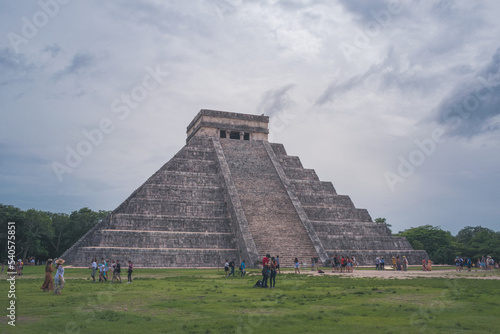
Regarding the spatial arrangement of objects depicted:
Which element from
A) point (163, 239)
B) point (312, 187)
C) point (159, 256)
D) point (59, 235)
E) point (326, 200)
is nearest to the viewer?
point (159, 256)

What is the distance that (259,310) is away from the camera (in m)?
9.22

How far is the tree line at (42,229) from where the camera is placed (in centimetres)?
4338

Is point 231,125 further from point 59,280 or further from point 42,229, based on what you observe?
point 59,280

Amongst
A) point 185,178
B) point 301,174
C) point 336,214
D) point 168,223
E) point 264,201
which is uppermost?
point 301,174

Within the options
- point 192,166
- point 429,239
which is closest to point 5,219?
point 192,166

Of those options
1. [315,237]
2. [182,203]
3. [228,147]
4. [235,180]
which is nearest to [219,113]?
[228,147]

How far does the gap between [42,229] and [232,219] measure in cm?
2844

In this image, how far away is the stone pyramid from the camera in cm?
2581

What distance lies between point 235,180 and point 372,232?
1114 cm

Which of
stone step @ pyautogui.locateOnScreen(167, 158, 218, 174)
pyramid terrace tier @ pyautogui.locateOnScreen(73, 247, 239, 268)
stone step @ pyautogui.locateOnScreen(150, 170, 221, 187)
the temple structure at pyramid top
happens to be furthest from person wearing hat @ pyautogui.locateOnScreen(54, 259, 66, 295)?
the temple structure at pyramid top

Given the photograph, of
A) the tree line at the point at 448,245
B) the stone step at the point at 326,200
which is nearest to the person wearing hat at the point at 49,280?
the stone step at the point at 326,200

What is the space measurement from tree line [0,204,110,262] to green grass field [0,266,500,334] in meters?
34.2

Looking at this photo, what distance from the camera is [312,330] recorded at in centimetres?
721

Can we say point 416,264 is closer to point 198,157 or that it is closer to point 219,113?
point 198,157
